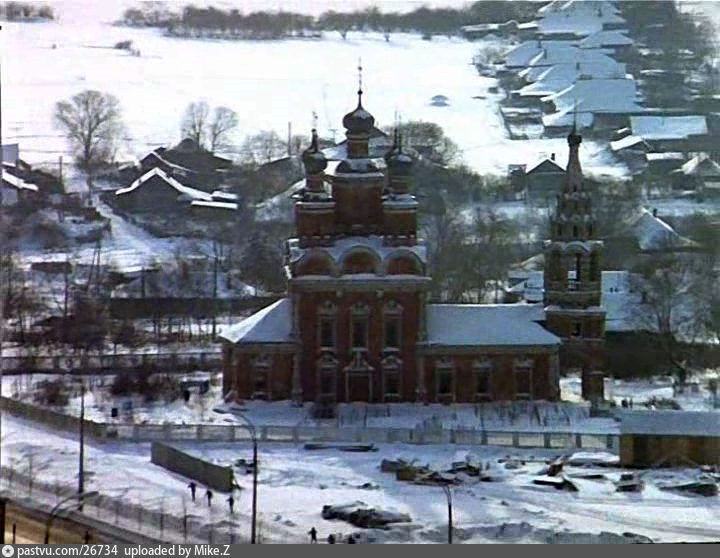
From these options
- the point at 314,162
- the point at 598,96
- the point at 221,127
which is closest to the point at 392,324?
the point at 314,162

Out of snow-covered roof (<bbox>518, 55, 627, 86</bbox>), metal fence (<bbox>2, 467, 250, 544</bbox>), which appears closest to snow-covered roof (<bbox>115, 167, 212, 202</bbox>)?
snow-covered roof (<bbox>518, 55, 627, 86</bbox>)

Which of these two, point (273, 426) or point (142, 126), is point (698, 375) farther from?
point (142, 126)

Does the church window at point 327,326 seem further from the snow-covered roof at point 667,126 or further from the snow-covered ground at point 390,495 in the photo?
the snow-covered roof at point 667,126

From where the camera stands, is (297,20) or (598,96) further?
(598,96)

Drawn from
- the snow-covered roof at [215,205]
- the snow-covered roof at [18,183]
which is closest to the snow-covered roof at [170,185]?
the snow-covered roof at [215,205]

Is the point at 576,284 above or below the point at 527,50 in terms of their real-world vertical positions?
below

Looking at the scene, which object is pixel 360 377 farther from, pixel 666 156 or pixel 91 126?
pixel 666 156

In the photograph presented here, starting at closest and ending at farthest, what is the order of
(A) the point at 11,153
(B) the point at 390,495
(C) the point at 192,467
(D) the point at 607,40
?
1. (B) the point at 390,495
2. (C) the point at 192,467
3. (A) the point at 11,153
4. (D) the point at 607,40
